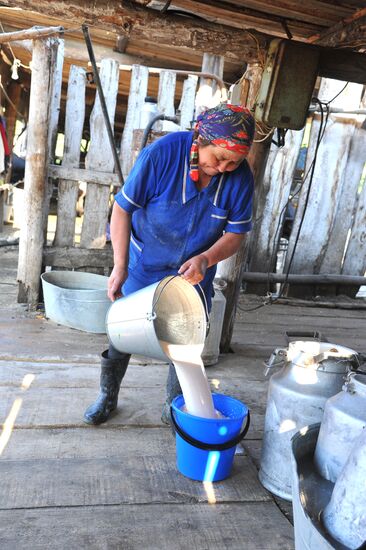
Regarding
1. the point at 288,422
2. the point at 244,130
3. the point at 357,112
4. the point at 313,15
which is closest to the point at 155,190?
the point at 244,130

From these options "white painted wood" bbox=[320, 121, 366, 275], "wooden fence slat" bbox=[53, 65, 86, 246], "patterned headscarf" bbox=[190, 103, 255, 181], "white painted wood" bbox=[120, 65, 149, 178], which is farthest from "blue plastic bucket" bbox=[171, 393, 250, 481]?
"white painted wood" bbox=[320, 121, 366, 275]

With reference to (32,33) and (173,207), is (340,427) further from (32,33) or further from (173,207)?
(32,33)

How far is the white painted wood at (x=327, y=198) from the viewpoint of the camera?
5.80 m

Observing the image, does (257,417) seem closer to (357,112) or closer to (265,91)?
(265,91)

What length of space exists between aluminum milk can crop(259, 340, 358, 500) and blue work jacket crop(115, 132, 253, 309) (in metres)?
0.68

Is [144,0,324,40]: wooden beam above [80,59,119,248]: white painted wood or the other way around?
above

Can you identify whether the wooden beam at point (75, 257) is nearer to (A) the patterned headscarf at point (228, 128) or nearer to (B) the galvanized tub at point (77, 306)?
(B) the galvanized tub at point (77, 306)

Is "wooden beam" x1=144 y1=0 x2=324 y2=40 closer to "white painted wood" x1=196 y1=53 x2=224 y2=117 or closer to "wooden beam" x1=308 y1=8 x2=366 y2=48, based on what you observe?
"wooden beam" x1=308 y1=8 x2=366 y2=48

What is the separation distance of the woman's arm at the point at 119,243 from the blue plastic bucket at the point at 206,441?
648 millimetres

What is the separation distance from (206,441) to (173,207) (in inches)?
42.6

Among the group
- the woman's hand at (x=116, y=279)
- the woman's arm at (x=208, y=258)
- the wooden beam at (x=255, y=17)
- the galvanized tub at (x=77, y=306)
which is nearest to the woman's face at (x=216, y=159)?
the woman's arm at (x=208, y=258)

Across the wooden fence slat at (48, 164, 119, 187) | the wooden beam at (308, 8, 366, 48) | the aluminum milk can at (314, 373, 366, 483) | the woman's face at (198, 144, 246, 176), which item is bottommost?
the aluminum milk can at (314, 373, 366, 483)

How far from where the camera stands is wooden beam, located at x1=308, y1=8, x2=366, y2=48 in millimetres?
3086

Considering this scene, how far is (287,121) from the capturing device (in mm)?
3398
